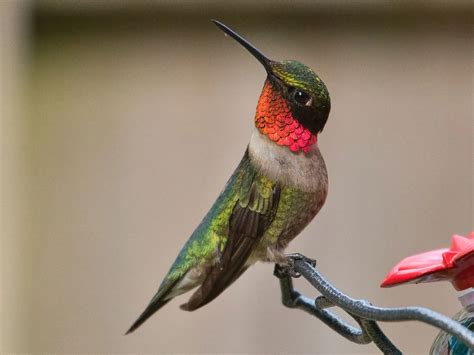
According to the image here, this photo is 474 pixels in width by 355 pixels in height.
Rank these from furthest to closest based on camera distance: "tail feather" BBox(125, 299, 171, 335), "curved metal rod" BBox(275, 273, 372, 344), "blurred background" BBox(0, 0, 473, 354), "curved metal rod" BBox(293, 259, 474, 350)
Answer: "blurred background" BBox(0, 0, 473, 354) → "tail feather" BBox(125, 299, 171, 335) → "curved metal rod" BBox(275, 273, 372, 344) → "curved metal rod" BBox(293, 259, 474, 350)

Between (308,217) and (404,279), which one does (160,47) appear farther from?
(404,279)

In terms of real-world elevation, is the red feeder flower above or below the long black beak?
below

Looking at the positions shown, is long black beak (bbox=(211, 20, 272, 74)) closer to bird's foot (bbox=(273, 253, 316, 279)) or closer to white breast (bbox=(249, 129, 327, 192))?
white breast (bbox=(249, 129, 327, 192))

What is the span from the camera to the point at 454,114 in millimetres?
2395

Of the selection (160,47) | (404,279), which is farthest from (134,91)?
(404,279)

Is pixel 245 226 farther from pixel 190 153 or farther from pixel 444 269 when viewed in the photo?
pixel 190 153

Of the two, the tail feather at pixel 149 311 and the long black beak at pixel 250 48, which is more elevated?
the long black beak at pixel 250 48

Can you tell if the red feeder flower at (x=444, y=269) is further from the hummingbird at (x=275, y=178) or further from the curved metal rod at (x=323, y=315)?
the hummingbird at (x=275, y=178)

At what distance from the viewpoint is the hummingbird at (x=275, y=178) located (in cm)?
95

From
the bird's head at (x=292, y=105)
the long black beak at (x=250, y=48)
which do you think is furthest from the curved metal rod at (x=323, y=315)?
the long black beak at (x=250, y=48)

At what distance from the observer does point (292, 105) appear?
0.96 meters

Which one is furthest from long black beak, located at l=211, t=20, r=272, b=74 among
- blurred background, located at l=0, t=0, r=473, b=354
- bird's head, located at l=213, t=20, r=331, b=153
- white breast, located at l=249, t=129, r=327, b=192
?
blurred background, located at l=0, t=0, r=473, b=354

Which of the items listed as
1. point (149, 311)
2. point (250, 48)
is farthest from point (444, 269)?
point (149, 311)

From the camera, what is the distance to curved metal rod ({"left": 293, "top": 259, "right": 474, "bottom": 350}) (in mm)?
662
